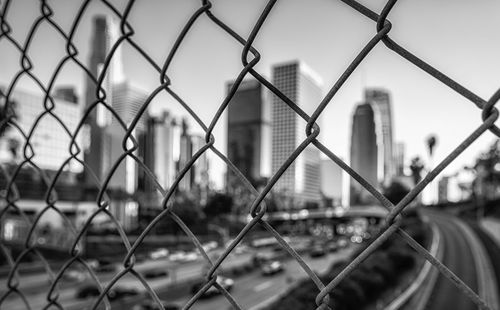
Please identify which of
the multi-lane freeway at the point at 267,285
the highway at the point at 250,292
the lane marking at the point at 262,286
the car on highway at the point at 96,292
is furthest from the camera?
the lane marking at the point at 262,286

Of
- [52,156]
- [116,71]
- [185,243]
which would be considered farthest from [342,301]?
[116,71]

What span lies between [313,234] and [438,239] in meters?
45.9

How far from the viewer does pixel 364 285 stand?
45.2 feet

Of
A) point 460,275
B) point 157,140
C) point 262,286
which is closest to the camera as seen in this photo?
point 460,275

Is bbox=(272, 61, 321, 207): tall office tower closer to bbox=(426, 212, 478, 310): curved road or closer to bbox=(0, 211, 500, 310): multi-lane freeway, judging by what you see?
bbox=(0, 211, 500, 310): multi-lane freeway

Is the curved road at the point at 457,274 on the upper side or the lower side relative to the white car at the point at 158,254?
upper

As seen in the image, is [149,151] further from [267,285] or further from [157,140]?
[267,285]

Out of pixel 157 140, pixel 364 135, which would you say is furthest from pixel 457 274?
pixel 364 135

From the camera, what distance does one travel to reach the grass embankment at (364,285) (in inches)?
436

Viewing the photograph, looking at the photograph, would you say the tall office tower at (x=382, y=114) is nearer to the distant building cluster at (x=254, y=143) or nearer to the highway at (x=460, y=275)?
the distant building cluster at (x=254, y=143)

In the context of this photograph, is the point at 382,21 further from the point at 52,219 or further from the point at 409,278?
the point at 52,219

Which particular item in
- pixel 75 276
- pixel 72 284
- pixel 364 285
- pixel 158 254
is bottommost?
pixel 158 254

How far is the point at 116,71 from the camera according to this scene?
13088 cm

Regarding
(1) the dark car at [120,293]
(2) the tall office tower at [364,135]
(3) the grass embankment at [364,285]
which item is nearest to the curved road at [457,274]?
(3) the grass embankment at [364,285]
